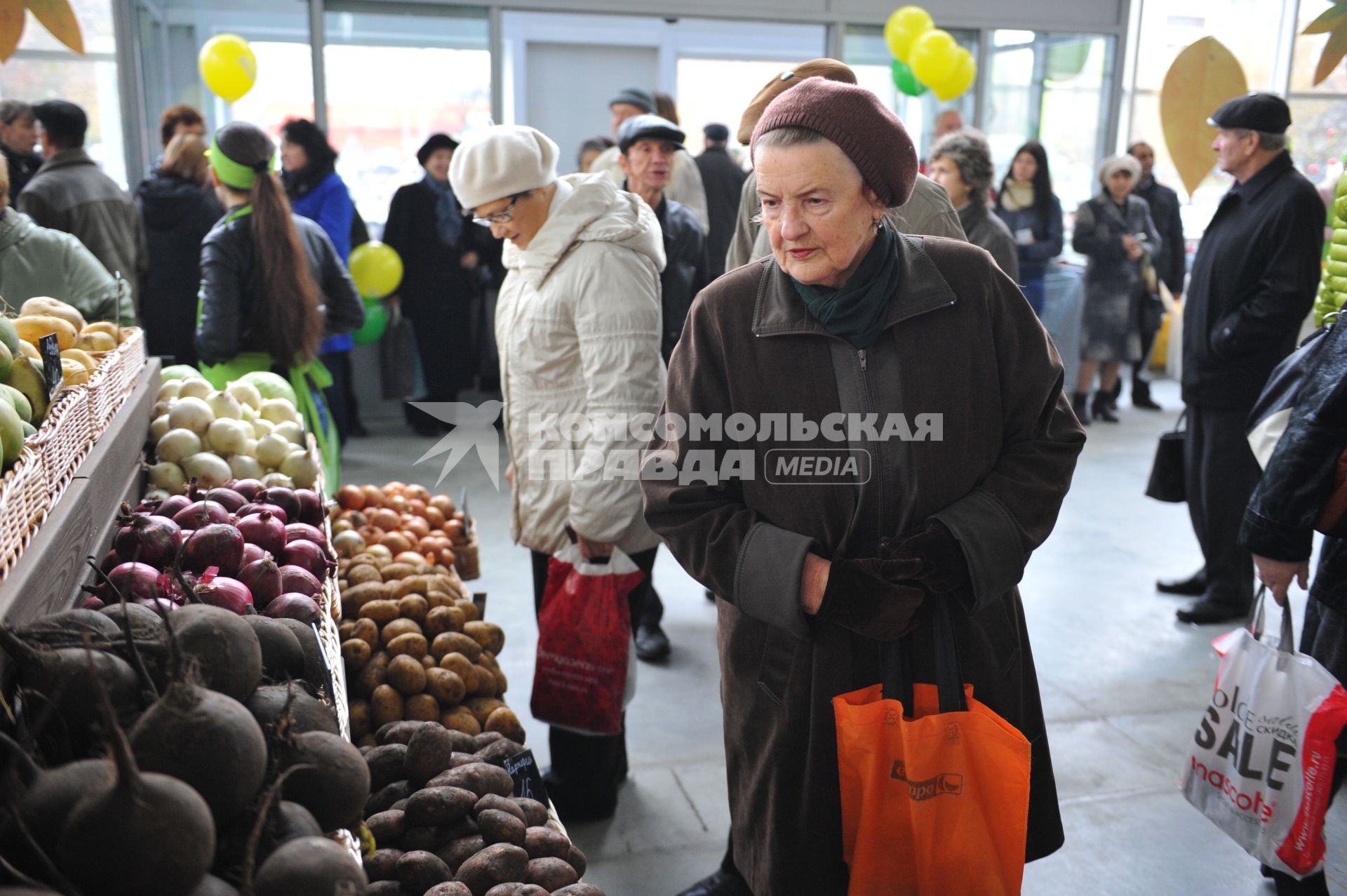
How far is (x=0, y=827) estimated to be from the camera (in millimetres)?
882

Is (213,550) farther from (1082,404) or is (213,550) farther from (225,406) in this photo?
(1082,404)

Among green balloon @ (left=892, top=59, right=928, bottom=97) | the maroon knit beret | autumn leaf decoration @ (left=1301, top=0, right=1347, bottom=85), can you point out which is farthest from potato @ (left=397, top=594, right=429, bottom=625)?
green balloon @ (left=892, top=59, right=928, bottom=97)

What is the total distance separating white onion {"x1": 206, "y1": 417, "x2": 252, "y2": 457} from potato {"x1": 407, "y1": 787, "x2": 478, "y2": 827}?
122cm

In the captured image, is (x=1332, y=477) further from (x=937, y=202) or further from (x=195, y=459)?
(x=195, y=459)

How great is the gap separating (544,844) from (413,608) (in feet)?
2.61

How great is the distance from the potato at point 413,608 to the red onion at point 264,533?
46cm

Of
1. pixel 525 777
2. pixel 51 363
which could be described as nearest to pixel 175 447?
pixel 51 363

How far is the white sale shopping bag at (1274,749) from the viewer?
2.02m

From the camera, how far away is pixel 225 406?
269 cm

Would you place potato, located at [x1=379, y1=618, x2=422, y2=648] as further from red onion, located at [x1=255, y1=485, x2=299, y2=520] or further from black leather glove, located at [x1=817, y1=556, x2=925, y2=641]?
black leather glove, located at [x1=817, y1=556, x2=925, y2=641]

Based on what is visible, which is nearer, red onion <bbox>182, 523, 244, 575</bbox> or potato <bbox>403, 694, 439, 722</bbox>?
red onion <bbox>182, 523, 244, 575</bbox>

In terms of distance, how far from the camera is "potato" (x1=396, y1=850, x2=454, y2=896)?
4.95 feet

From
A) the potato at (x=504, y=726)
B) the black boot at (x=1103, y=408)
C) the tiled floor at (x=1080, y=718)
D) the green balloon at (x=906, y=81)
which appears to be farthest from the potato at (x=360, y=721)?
the green balloon at (x=906, y=81)

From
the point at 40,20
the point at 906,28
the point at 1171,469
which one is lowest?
the point at 1171,469
